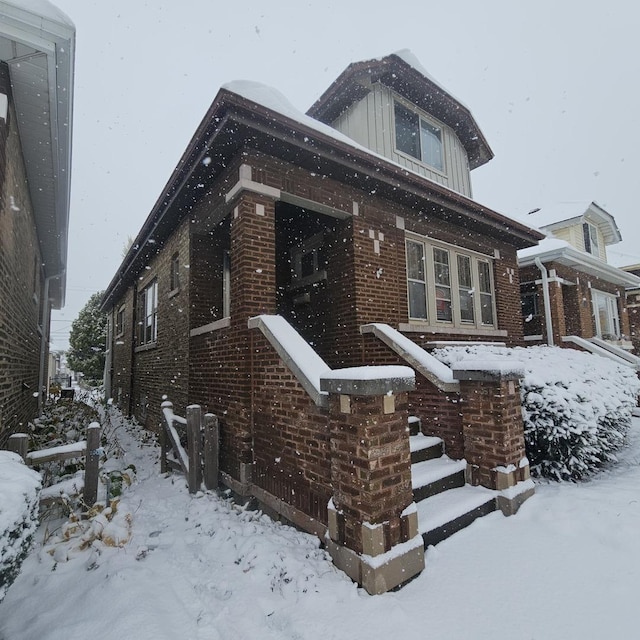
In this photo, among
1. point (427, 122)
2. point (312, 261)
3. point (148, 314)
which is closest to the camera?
point (312, 261)

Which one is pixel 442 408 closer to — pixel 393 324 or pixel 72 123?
pixel 393 324

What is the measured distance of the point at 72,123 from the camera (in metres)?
4.79

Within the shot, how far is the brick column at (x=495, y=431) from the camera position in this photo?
153 inches

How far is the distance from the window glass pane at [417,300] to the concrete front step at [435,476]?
3.10 metres

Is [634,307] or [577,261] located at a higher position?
[577,261]

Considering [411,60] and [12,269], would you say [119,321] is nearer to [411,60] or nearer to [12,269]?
[12,269]

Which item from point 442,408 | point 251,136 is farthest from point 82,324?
point 442,408

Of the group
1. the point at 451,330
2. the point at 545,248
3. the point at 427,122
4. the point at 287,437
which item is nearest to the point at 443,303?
the point at 451,330

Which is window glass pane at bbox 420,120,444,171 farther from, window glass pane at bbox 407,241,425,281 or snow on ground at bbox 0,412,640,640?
snow on ground at bbox 0,412,640,640

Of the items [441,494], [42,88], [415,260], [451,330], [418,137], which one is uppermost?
[418,137]

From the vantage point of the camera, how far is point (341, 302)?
19.9 ft

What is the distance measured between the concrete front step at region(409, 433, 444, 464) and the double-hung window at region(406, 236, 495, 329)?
2731mm

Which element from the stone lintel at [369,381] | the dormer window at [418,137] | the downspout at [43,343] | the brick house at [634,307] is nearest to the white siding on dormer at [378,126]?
the dormer window at [418,137]

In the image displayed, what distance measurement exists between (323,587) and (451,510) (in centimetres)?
144
